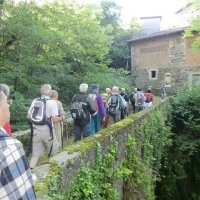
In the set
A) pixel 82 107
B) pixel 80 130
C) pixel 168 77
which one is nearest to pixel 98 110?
pixel 80 130

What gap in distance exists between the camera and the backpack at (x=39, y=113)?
218 inches

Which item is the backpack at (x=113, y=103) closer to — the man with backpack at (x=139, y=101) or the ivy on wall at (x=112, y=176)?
the ivy on wall at (x=112, y=176)

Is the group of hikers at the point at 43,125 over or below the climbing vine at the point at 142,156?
over

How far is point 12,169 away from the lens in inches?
75.0

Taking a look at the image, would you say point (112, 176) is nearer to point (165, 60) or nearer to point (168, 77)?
point (168, 77)

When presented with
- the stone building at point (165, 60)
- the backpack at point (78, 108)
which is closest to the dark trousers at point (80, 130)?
the backpack at point (78, 108)

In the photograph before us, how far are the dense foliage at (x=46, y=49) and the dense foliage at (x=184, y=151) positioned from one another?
4.21 m

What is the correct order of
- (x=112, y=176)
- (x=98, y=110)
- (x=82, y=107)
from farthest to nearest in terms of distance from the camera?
(x=98, y=110), (x=82, y=107), (x=112, y=176)

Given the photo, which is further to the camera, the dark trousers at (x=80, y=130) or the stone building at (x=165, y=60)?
the stone building at (x=165, y=60)

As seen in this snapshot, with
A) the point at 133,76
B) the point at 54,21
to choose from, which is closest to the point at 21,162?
the point at 54,21

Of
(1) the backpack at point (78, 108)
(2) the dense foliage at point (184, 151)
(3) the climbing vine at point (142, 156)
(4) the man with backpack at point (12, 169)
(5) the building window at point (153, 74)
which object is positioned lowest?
(2) the dense foliage at point (184, 151)

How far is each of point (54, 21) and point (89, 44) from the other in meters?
4.18

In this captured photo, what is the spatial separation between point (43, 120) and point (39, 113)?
0.45 feet

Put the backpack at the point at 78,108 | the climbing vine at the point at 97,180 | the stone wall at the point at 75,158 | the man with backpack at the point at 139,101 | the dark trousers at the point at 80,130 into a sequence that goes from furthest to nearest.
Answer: the man with backpack at the point at 139,101, the dark trousers at the point at 80,130, the backpack at the point at 78,108, the climbing vine at the point at 97,180, the stone wall at the point at 75,158
